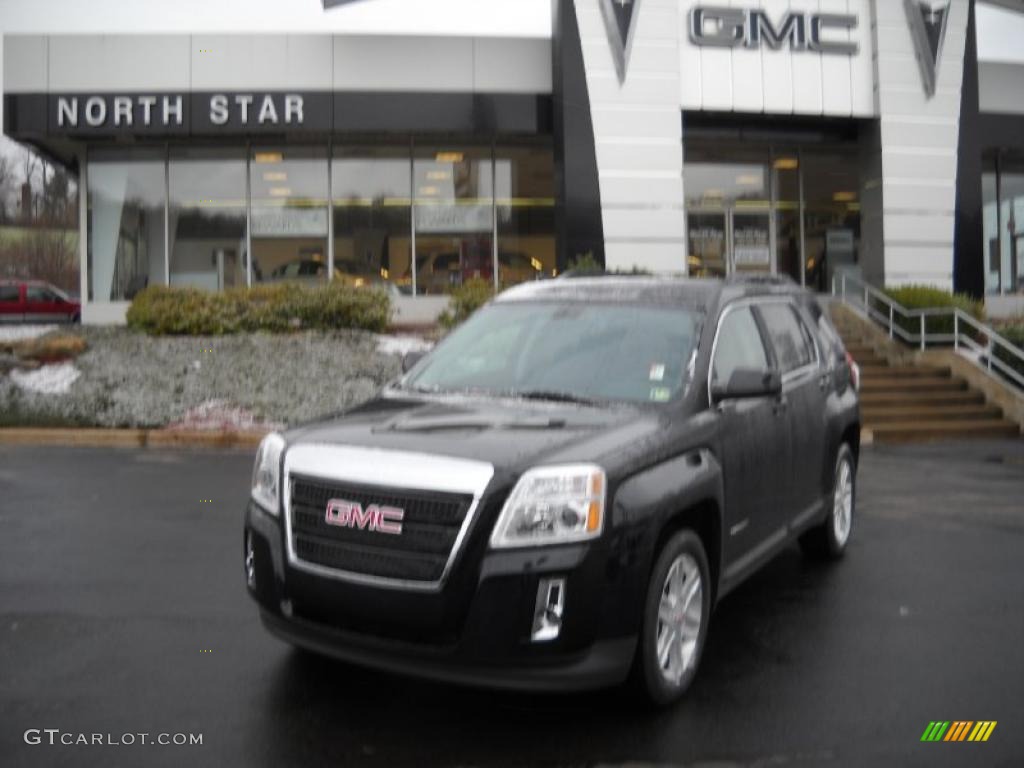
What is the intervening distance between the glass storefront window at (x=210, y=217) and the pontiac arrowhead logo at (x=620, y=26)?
821cm

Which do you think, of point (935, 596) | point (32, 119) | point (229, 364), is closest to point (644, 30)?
point (229, 364)

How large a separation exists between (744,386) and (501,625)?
163cm

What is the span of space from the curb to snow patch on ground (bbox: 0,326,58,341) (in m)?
4.65

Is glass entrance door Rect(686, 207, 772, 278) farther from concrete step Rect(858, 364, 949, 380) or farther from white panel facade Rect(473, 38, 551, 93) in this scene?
concrete step Rect(858, 364, 949, 380)

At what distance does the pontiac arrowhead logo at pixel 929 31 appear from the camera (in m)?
19.4

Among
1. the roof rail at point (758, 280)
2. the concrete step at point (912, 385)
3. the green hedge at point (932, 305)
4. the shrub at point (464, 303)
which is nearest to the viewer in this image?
the roof rail at point (758, 280)

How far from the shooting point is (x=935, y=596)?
5590 millimetres

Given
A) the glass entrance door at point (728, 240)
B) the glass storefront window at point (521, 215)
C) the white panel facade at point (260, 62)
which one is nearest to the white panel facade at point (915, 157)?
the glass entrance door at point (728, 240)

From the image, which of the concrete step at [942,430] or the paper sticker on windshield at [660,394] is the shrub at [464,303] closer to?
the concrete step at [942,430]

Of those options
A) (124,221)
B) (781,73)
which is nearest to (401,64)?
(124,221)

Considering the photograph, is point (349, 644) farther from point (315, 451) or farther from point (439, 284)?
point (439, 284)

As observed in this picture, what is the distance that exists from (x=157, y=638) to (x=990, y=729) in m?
3.71

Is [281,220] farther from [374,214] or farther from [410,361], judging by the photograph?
[410,361]

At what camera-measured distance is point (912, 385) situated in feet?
50.3
